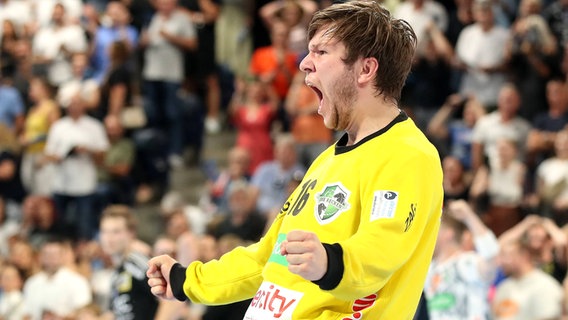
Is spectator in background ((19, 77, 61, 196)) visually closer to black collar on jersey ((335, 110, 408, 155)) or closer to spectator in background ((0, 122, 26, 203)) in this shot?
spectator in background ((0, 122, 26, 203))

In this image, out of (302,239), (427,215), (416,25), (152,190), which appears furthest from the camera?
(152,190)

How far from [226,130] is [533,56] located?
4.29 metres

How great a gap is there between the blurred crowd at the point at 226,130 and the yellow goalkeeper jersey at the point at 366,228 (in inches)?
165

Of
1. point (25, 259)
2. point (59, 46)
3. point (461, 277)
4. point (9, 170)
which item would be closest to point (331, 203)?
point (461, 277)

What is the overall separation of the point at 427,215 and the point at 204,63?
10356 mm

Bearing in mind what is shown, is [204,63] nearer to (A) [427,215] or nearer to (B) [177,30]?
(B) [177,30]

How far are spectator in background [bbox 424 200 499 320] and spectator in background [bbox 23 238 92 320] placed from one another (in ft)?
12.2

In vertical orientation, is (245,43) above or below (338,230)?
below

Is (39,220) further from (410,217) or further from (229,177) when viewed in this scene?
(410,217)

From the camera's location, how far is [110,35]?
13609mm

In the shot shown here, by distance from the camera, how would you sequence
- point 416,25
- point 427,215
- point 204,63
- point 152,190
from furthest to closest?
point 204,63, point 152,190, point 416,25, point 427,215

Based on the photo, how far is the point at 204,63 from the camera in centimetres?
1341

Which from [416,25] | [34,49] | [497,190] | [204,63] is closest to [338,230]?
[497,190]

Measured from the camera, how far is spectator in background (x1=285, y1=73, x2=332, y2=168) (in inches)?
445
